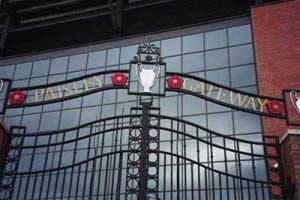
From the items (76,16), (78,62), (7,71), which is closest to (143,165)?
(78,62)

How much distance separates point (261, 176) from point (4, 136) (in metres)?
12.1

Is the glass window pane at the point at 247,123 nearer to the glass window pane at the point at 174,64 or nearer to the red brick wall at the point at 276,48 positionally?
the red brick wall at the point at 276,48

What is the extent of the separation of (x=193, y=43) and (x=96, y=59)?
5.92 metres

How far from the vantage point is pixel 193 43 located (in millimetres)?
22703

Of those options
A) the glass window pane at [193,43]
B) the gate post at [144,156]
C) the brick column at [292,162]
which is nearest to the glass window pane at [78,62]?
the glass window pane at [193,43]

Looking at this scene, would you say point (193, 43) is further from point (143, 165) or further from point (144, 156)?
point (143, 165)

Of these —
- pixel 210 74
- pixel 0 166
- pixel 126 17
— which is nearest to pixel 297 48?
pixel 210 74

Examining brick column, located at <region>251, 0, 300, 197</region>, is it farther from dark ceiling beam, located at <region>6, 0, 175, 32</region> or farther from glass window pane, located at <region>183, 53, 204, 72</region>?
dark ceiling beam, located at <region>6, 0, 175, 32</region>

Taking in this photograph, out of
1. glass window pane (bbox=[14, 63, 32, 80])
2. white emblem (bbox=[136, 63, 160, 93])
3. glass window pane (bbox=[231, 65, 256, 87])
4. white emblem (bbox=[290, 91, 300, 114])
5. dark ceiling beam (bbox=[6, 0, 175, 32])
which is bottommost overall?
white emblem (bbox=[290, 91, 300, 114])

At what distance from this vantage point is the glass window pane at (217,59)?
21.3 meters

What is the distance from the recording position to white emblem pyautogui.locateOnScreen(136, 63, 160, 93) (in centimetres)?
798

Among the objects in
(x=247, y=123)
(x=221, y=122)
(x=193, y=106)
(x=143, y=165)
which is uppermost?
(x=193, y=106)

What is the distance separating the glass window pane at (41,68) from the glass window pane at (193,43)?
880 cm

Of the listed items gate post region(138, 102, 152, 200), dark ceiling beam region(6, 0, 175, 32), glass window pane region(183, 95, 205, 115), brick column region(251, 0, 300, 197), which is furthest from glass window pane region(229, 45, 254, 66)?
gate post region(138, 102, 152, 200)
